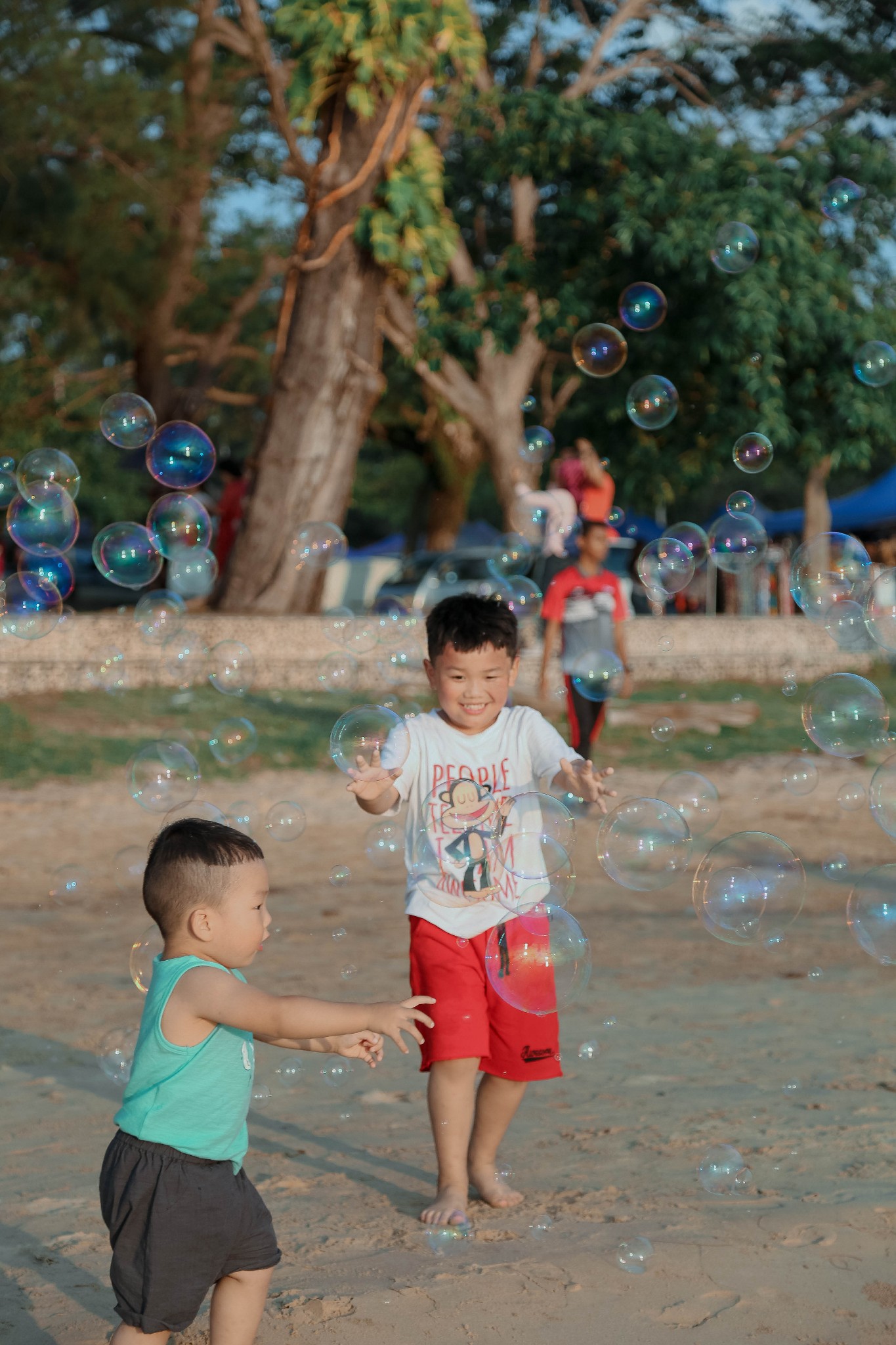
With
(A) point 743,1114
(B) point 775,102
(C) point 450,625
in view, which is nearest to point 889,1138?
(A) point 743,1114

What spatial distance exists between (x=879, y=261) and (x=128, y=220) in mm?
10218

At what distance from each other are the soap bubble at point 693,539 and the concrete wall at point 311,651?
5.40 metres

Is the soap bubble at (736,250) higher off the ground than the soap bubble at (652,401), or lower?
higher

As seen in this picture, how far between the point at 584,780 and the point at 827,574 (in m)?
2.92

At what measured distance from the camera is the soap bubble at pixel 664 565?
20.4ft

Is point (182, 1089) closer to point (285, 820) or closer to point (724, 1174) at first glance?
point (724, 1174)

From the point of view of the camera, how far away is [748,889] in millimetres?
3744

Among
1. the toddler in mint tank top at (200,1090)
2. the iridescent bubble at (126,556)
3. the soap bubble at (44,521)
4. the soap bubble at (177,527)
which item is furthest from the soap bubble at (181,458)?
the toddler in mint tank top at (200,1090)

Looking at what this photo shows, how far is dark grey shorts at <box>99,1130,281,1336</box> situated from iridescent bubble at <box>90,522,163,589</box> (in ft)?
13.1

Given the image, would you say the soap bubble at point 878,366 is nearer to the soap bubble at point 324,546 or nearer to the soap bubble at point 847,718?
the soap bubble at point 847,718

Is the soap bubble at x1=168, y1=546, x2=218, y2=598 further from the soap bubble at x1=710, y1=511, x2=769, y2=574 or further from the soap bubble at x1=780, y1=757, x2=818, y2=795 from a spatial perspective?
the soap bubble at x1=780, y1=757, x2=818, y2=795

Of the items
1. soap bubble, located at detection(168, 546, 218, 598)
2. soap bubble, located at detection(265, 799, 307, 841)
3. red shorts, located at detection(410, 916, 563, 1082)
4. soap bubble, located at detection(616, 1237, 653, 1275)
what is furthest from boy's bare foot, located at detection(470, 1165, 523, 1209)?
soap bubble, located at detection(168, 546, 218, 598)

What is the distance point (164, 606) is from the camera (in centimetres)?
756

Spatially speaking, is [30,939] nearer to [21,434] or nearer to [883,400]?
[883,400]
